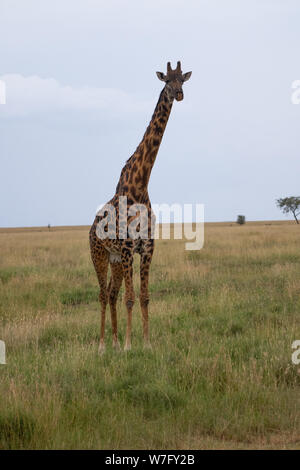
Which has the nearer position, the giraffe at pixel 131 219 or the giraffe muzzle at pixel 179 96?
the giraffe muzzle at pixel 179 96

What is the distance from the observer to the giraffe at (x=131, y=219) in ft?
23.7

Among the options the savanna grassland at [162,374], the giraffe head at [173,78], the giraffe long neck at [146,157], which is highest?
the giraffe head at [173,78]

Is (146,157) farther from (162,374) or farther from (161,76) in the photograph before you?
(162,374)

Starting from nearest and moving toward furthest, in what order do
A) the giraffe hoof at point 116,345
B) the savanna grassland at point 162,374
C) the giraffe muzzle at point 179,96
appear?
the savanna grassland at point 162,374 < the giraffe muzzle at point 179,96 < the giraffe hoof at point 116,345

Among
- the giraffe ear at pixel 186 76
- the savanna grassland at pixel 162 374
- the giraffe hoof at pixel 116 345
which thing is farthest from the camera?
the giraffe hoof at pixel 116 345

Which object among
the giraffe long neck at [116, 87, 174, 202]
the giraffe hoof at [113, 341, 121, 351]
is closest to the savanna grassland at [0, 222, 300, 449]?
the giraffe hoof at [113, 341, 121, 351]

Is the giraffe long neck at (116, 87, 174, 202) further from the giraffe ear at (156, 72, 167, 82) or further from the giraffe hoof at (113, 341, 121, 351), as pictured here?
the giraffe hoof at (113, 341, 121, 351)

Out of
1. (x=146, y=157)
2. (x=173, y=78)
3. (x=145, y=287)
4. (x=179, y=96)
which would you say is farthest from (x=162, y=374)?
(x=173, y=78)

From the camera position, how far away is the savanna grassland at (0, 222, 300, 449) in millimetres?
4730

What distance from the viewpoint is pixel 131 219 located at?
288 inches

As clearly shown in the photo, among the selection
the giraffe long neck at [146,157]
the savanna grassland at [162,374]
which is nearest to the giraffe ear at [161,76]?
the giraffe long neck at [146,157]

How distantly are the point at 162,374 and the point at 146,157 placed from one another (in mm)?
3128

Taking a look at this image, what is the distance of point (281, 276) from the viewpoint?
1277cm

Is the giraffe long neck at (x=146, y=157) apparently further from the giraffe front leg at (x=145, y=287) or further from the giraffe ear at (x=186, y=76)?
the giraffe front leg at (x=145, y=287)
